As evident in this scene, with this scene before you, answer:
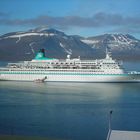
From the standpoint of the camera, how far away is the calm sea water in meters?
5.27

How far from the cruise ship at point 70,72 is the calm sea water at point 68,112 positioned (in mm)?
2619

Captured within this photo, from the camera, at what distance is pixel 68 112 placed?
261 inches

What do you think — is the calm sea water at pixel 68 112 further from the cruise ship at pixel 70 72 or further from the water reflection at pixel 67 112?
the cruise ship at pixel 70 72

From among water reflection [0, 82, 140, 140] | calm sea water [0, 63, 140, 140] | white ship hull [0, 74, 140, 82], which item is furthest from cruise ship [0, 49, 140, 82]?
calm sea water [0, 63, 140, 140]

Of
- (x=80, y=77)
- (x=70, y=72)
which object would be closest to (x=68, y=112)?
(x=80, y=77)

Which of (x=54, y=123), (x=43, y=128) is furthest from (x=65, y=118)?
(x=43, y=128)

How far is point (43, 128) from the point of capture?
543 centimetres

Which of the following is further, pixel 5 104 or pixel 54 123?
pixel 5 104

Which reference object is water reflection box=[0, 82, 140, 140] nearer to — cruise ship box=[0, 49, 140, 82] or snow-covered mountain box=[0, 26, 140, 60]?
cruise ship box=[0, 49, 140, 82]

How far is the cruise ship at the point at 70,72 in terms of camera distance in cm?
1254

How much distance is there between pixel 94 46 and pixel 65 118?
47511 millimetres

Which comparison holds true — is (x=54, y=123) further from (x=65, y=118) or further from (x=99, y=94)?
(x=99, y=94)

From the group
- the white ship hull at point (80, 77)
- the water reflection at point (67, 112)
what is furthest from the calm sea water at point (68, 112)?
the white ship hull at point (80, 77)

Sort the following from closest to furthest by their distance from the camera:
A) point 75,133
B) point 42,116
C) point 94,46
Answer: point 75,133
point 42,116
point 94,46
